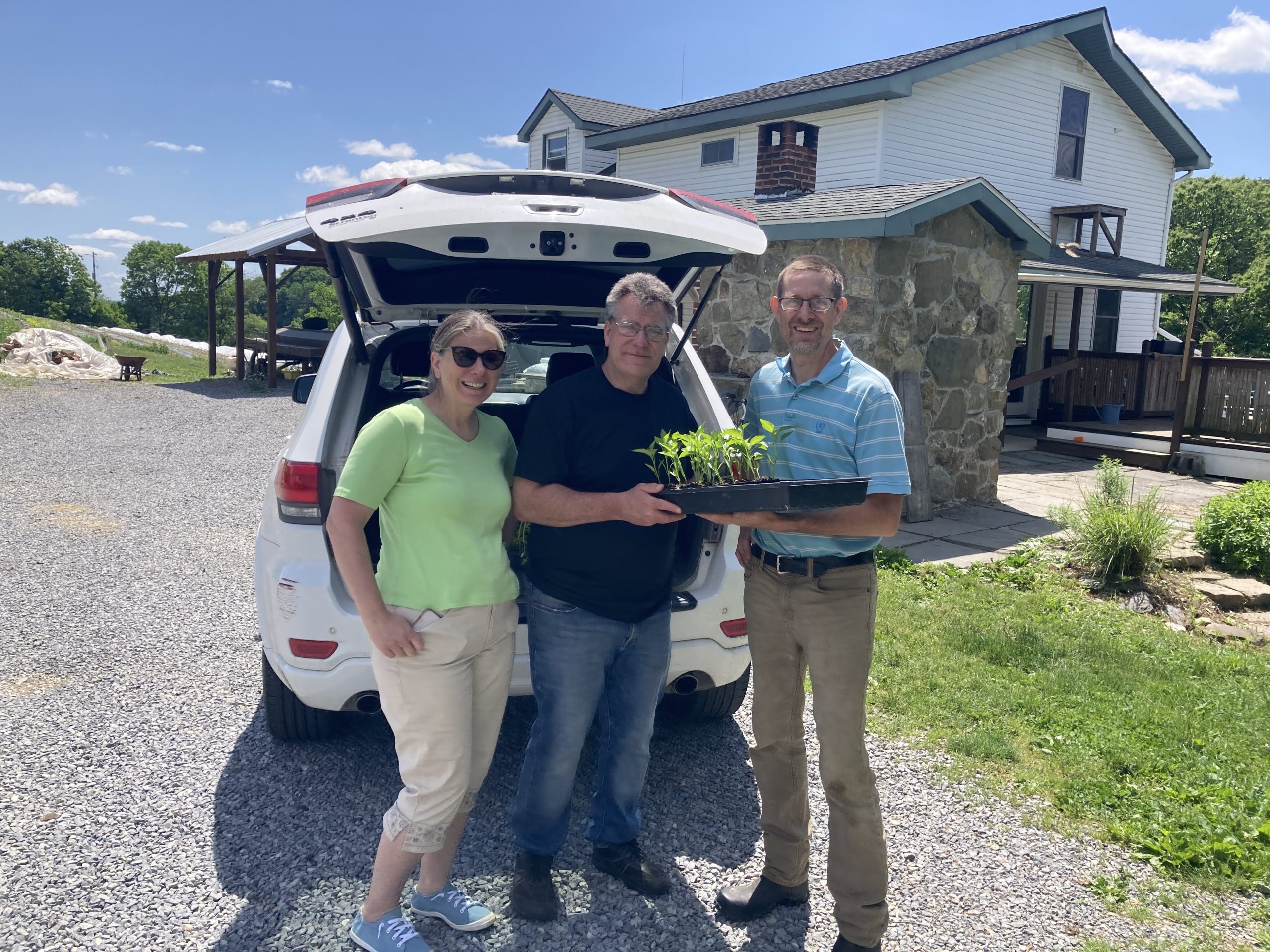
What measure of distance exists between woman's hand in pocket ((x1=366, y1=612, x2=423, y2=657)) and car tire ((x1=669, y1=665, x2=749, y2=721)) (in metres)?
1.71

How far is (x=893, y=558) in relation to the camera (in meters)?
6.85

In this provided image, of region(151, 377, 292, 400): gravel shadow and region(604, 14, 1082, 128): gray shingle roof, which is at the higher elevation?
region(604, 14, 1082, 128): gray shingle roof

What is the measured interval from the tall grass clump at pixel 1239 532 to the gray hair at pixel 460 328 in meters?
6.71

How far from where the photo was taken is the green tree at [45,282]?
5903 centimetres

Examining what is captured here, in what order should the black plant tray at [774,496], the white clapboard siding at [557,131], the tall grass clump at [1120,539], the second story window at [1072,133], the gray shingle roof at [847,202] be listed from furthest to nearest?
the white clapboard siding at [557,131], the second story window at [1072,133], the gray shingle roof at [847,202], the tall grass clump at [1120,539], the black plant tray at [774,496]

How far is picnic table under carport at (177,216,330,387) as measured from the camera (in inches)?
720

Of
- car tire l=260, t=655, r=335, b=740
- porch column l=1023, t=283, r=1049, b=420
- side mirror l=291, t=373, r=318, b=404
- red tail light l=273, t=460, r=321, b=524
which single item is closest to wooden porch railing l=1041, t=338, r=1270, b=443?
porch column l=1023, t=283, r=1049, b=420

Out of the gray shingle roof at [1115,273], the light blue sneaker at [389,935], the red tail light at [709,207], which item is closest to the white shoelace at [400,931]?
the light blue sneaker at [389,935]

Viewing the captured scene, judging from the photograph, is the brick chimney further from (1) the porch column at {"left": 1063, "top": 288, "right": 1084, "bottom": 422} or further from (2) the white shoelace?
(2) the white shoelace

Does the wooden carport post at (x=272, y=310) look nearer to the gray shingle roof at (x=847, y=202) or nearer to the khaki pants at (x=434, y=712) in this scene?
the gray shingle roof at (x=847, y=202)

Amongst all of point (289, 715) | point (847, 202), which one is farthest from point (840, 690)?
point (847, 202)

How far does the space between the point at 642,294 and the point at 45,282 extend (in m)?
70.9

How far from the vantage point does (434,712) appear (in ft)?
8.10

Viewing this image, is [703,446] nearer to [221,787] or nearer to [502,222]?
[502,222]
